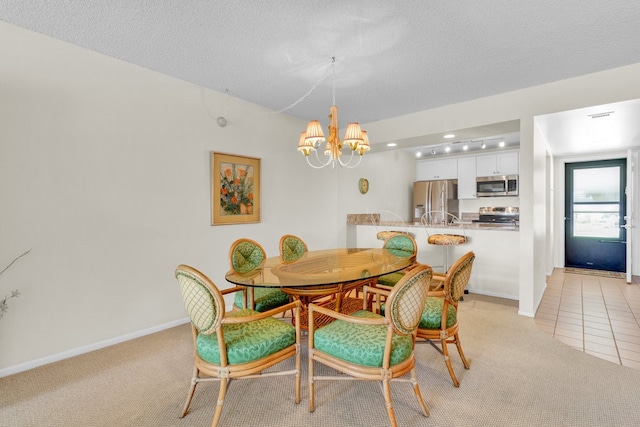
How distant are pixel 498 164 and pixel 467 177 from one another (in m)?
0.60

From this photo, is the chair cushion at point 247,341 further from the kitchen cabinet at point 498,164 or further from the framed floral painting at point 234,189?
the kitchen cabinet at point 498,164

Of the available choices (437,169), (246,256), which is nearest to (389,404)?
(246,256)

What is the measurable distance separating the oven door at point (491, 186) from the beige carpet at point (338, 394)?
390 cm

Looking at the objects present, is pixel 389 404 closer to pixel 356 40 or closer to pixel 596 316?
pixel 356 40

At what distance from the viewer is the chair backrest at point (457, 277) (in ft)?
6.61

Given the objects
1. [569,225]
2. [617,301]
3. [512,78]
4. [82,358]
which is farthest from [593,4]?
[569,225]

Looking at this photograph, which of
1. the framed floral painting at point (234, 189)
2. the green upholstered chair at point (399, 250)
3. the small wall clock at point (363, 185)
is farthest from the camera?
the small wall clock at point (363, 185)

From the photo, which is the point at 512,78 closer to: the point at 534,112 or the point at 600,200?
the point at 534,112

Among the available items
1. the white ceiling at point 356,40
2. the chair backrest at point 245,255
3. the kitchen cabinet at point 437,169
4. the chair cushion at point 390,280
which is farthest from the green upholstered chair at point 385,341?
the kitchen cabinet at point 437,169

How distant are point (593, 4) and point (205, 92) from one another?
3.34 metres

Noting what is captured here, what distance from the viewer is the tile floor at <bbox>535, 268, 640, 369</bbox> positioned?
2688mm

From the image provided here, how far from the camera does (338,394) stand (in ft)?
6.58

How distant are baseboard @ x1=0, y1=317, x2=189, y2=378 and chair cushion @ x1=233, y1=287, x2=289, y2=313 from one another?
991 mm

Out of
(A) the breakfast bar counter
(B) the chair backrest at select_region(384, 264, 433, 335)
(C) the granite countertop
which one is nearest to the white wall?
(C) the granite countertop
